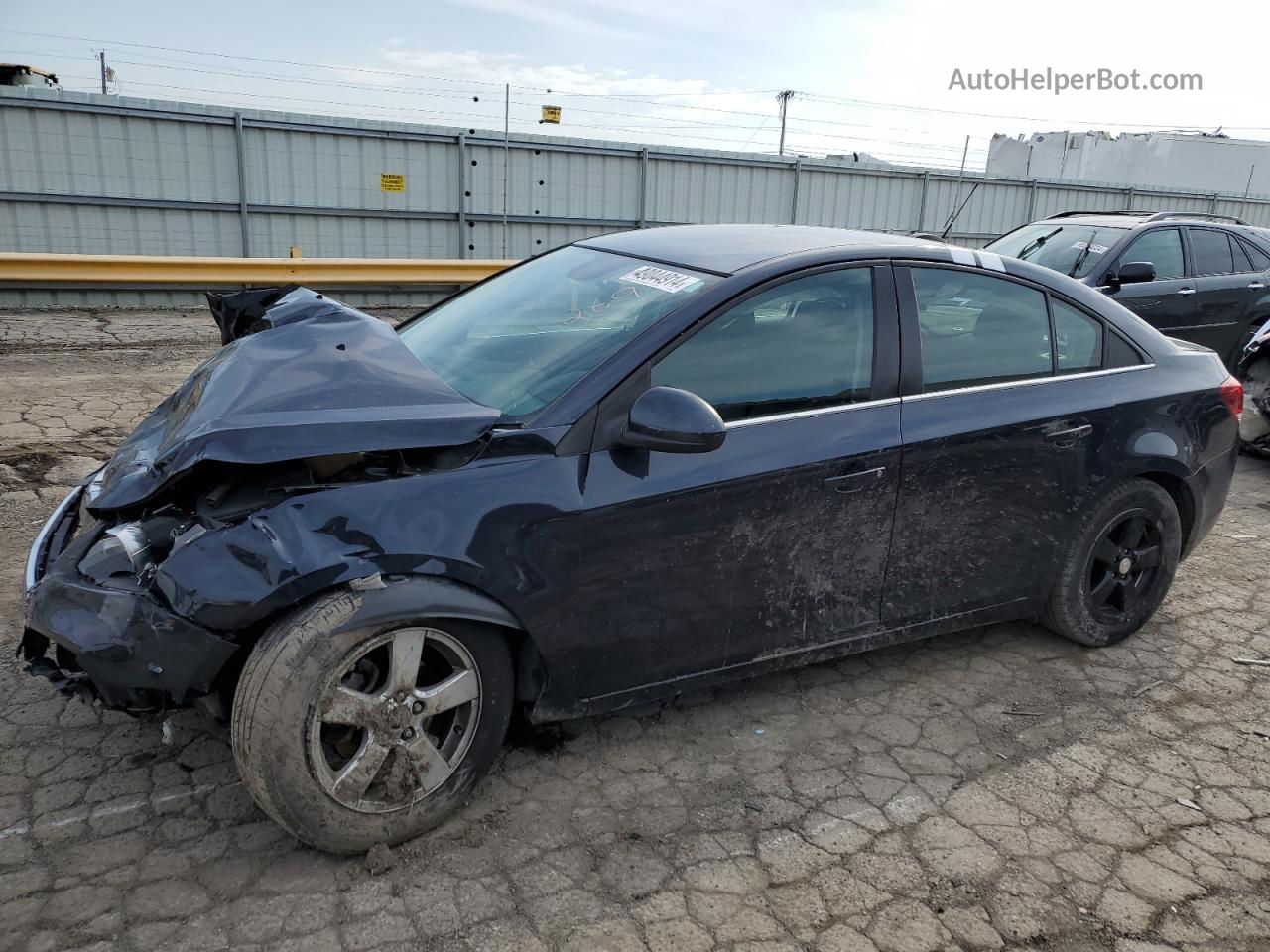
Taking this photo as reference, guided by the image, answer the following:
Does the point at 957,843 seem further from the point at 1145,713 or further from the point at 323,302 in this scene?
the point at 323,302

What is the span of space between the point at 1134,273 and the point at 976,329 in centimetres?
533

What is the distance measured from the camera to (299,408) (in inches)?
105

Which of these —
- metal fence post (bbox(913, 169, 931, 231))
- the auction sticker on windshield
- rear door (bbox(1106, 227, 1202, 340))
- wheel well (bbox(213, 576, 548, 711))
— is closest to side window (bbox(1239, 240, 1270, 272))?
rear door (bbox(1106, 227, 1202, 340))

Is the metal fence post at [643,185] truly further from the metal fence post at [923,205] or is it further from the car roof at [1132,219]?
the car roof at [1132,219]

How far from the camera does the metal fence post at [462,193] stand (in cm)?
1395

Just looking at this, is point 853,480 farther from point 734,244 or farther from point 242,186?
point 242,186

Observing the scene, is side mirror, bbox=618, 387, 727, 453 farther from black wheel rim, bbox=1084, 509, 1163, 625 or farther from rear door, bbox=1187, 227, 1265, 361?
rear door, bbox=1187, 227, 1265, 361

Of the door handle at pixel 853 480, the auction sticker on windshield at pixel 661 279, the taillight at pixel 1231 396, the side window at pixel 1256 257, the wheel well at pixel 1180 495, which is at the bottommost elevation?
the wheel well at pixel 1180 495

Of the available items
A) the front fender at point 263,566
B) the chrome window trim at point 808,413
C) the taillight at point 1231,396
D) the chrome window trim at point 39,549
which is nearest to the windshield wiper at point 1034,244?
the taillight at point 1231,396

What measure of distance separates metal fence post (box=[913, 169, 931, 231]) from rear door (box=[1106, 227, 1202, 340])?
32.0 feet

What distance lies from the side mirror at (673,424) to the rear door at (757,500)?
10 centimetres

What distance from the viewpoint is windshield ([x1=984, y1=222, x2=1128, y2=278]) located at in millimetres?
8281

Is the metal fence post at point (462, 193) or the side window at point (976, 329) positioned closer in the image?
the side window at point (976, 329)

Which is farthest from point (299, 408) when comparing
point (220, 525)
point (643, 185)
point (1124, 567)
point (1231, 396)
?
point (643, 185)
